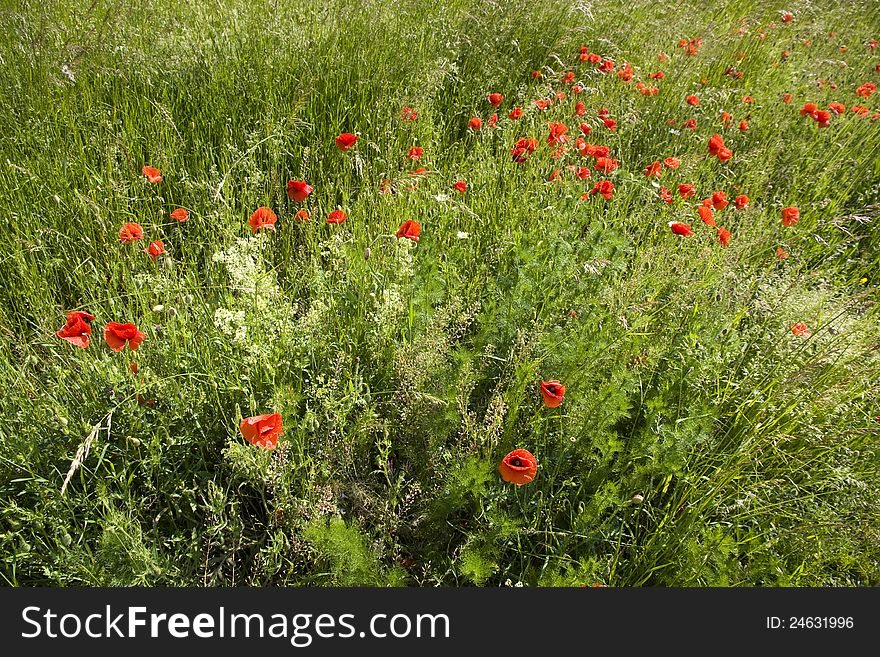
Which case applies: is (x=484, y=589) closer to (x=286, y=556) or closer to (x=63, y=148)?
(x=286, y=556)

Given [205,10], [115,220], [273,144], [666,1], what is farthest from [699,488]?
[666,1]

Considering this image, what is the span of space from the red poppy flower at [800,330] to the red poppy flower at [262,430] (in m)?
1.78

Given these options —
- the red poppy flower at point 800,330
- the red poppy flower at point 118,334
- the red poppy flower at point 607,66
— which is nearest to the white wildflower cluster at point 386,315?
the red poppy flower at point 118,334

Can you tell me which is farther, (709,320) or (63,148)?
(63,148)

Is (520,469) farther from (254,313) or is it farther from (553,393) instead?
(254,313)

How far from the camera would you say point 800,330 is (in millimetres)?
2064

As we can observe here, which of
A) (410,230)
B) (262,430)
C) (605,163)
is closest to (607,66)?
(605,163)

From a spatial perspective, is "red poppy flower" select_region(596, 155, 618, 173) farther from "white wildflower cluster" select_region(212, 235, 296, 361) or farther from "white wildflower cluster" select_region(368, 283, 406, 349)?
"white wildflower cluster" select_region(212, 235, 296, 361)

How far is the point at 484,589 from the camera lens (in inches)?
59.6

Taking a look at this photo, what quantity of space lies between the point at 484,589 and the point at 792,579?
855 millimetres

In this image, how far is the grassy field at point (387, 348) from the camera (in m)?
1.60

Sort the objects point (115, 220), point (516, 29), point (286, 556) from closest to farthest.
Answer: point (286, 556) → point (115, 220) → point (516, 29)

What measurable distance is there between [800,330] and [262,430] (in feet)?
6.05

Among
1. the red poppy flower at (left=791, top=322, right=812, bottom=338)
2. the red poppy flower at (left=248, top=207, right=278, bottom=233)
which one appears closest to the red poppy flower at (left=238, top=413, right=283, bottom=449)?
the red poppy flower at (left=248, top=207, right=278, bottom=233)
